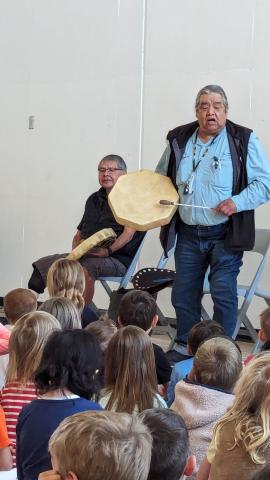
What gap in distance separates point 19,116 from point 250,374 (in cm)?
522

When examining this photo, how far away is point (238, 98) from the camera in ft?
18.4

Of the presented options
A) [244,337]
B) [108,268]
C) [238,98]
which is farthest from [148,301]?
[238,98]

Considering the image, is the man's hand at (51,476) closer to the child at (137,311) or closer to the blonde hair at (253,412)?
the blonde hair at (253,412)

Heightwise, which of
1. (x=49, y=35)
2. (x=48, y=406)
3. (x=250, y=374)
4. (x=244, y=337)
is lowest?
(x=244, y=337)

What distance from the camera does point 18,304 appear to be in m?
3.55

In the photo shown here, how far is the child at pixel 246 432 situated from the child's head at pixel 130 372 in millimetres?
563

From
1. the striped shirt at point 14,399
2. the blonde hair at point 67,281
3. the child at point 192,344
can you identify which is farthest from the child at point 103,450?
the blonde hair at point 67,281

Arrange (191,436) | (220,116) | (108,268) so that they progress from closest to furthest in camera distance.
A: (191,436) → (220,116) → (108,268)

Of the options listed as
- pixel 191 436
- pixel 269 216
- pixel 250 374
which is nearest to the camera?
pixel 250 374

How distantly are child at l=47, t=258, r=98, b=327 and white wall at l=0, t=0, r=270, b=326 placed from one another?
2.01 meters

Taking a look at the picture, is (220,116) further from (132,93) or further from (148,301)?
(132,93)

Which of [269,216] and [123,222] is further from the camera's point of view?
[269,216]

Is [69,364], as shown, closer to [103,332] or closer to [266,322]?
[103,332]

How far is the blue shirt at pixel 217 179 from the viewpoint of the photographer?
4059 mm
